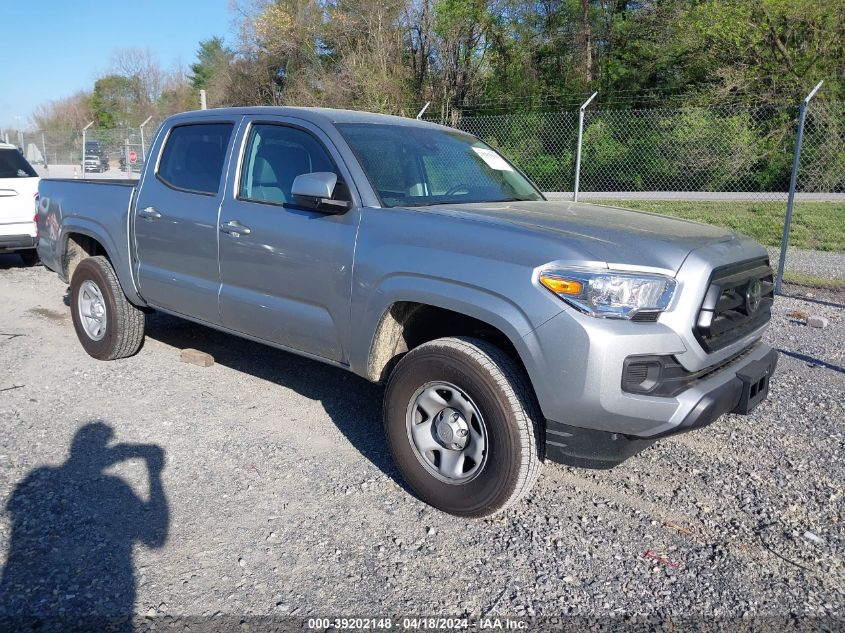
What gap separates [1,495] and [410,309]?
7.41ft

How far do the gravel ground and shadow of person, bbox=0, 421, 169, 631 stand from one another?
1 cm

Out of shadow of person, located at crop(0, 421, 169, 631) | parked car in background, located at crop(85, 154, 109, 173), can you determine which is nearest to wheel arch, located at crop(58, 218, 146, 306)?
shadow of person, located at crop(0, 421, 169, 631)

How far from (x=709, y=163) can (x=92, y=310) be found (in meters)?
11.0

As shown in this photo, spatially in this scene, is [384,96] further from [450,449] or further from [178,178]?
[450,449]

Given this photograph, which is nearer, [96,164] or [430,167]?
[430,167]

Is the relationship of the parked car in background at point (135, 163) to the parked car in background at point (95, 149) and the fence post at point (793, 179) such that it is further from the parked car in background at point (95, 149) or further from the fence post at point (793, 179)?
the fence post at point (793, 179)

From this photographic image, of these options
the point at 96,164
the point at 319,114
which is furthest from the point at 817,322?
the point at 96,164

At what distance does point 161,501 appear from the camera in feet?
11.2

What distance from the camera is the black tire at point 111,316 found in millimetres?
5371

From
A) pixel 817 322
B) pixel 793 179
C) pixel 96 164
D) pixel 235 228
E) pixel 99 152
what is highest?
pixel 99 152

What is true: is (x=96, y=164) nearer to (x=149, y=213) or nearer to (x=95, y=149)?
(x=95, y=149)

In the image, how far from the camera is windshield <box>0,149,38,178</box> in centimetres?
942

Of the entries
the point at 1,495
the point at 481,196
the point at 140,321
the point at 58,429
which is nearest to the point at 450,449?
the point at 481,196

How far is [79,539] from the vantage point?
3.07 meters
